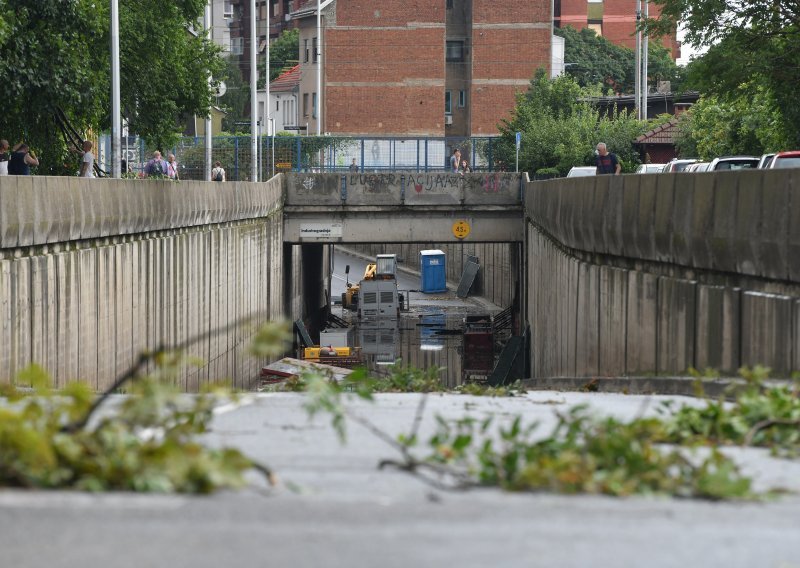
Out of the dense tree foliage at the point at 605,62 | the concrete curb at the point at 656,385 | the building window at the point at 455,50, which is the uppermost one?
the dense tree foliage at the point at 605,62

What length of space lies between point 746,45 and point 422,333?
2791 cm

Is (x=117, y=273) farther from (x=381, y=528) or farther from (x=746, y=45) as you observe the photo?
(x=381, y=528)

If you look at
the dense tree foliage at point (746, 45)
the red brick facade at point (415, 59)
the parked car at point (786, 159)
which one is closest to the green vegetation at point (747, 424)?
the parked car at point (786, 159)

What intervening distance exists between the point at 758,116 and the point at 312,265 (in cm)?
2597

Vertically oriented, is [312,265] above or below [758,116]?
below

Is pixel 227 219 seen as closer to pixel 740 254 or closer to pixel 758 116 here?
pixel 758 116

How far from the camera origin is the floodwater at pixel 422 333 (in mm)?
50147

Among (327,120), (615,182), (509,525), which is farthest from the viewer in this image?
(327,120)

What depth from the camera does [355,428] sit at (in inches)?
323

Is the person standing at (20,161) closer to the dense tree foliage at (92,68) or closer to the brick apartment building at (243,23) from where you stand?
the dense tree foliage at (92,68)

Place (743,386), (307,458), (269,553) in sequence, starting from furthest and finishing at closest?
(743,386)
(307,458)
(269,553)

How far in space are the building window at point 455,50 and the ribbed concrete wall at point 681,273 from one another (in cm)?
7581

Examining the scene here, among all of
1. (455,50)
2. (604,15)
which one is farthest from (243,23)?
(455,50)

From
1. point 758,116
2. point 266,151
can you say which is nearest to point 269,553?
point 758,116
